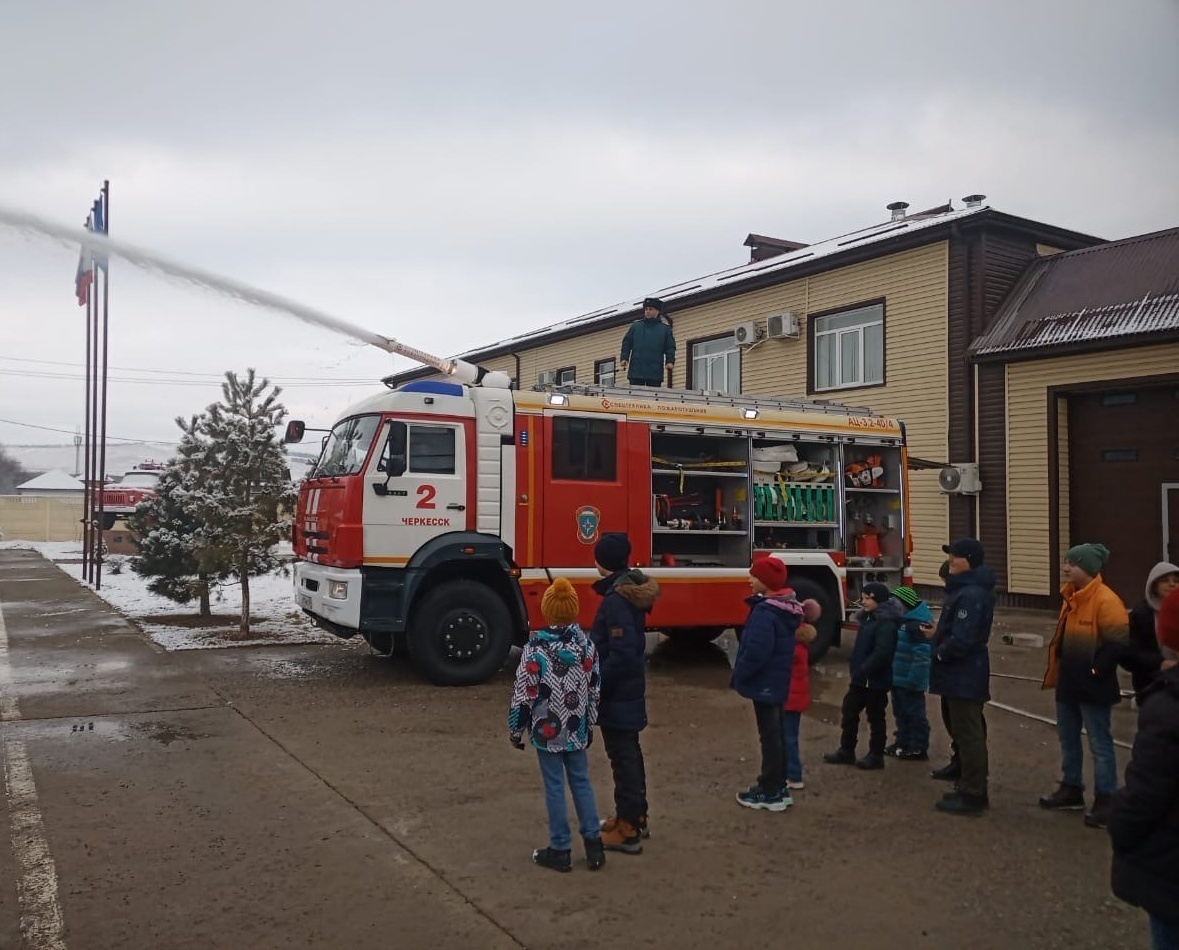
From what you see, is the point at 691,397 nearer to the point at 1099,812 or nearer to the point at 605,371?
the point at 1099,812

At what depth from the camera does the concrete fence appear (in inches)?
1906

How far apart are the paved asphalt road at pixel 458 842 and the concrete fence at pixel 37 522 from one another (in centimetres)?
4395

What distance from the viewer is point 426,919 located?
14.6ft

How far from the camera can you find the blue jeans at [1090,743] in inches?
234

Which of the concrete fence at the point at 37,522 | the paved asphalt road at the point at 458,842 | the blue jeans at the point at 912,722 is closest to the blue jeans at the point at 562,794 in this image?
the paved asphalt road at the point at 458,842

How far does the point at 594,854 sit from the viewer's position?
5.08 m

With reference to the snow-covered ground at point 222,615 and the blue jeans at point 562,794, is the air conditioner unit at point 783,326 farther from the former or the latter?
the blue jeans at point 562,794

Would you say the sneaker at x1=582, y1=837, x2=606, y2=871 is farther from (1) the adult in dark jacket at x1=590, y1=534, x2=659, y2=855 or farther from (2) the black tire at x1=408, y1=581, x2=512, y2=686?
(2) the black tire at x1=408, y1=581, x2=512, y2=686

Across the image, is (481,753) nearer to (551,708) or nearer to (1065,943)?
(551,708)

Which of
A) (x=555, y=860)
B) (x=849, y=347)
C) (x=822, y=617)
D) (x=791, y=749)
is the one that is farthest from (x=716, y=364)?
(x=555, y=860)

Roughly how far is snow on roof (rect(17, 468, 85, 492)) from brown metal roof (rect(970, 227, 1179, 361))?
83765 mm

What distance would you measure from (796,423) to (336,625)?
5840 millimetres

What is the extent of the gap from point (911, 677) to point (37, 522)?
50563mm

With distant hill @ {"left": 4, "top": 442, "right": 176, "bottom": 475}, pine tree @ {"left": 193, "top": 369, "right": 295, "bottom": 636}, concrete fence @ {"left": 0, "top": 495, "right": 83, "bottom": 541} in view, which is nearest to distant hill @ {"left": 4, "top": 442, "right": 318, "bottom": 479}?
distant hill @ {"left": 4, "top": 442, "right": 176, "bottom": 475}
